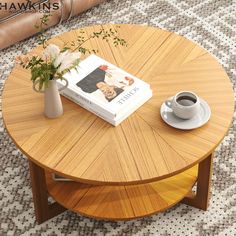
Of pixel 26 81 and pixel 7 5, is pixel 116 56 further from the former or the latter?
pixel 7 5

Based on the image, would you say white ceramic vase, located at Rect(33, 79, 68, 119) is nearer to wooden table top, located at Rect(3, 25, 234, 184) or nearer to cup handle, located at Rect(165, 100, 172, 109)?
wooden table top, located at Rect(3, 25, 234, 184)

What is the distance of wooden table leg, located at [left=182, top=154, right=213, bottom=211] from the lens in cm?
222

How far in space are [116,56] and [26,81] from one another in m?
0.34

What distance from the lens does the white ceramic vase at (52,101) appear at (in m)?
2.07

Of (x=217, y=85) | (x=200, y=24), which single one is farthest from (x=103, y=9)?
(x=217, y=85)

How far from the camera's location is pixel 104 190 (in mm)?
2275

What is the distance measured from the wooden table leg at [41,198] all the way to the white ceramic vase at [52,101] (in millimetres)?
176

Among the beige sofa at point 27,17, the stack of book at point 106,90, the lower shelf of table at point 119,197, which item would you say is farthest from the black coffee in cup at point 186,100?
the beige sofa at point 27,17

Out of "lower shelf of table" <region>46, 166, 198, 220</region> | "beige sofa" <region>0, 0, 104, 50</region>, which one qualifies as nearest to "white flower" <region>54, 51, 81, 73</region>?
"lower shelf of table" <region>46, 166, 198, 220</region>

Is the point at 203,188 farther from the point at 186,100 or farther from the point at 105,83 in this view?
the point at 105,83

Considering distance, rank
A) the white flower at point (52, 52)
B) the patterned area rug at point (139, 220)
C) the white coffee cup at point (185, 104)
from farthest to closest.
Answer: the patterned area rug at point (139, 220), the white coffee cup at point (185, 104), the white flower at point (52, 52)

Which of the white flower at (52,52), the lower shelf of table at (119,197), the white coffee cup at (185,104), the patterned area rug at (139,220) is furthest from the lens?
the patterned area rug at (139,220)

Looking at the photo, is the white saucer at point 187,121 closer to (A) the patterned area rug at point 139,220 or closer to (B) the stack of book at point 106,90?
(B) the stack of book at point 106,90

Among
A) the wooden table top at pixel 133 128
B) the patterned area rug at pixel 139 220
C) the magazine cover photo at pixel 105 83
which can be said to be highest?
the magazine cover photo at pixel 105 83
